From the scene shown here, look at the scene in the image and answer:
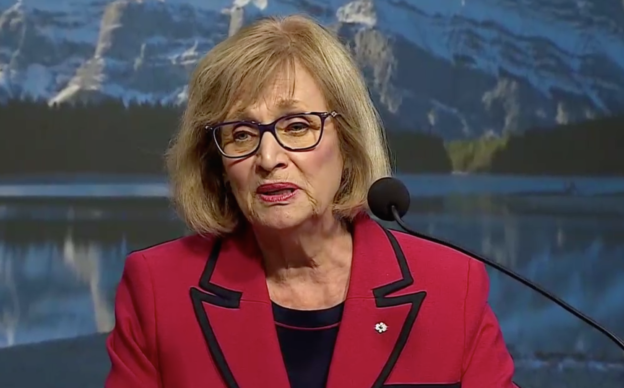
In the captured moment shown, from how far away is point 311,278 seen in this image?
140 centimetres

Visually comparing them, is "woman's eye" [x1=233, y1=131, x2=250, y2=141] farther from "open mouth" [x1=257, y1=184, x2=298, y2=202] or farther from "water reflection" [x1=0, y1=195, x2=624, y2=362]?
"water reflection" [x1=0, y1=195, x2=624, y2=362]

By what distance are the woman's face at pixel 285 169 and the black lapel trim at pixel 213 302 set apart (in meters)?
0.12

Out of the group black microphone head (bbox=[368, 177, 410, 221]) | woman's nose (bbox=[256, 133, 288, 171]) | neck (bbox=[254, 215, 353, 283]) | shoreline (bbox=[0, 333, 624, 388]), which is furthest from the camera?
shoreline (bbox=[0, 333, 624, 388])

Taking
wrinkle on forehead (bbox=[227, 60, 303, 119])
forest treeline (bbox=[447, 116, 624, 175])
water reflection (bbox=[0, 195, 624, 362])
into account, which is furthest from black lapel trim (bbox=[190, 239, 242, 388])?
forest treeline (bbox=[447, 116, 624, 175])

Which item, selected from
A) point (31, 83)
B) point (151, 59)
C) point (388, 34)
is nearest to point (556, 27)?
point (388, 34)

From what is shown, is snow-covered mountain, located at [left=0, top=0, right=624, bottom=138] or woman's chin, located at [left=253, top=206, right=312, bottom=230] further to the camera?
snow-covered mountain, located at [left=0, top=0, right=624, bottom=138]

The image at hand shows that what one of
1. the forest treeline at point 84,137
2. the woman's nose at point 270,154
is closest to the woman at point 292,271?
the woman's nose at point 270,154

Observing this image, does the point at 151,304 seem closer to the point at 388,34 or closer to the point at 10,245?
the point at 10,245

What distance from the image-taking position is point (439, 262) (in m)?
1.40

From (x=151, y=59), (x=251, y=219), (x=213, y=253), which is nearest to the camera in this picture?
(x=251, y=219)

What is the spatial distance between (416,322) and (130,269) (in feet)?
1.44

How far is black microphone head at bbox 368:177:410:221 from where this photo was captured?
1.14 m

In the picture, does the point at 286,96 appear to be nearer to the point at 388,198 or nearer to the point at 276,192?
the point at 276,192

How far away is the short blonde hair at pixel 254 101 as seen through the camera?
131cm
